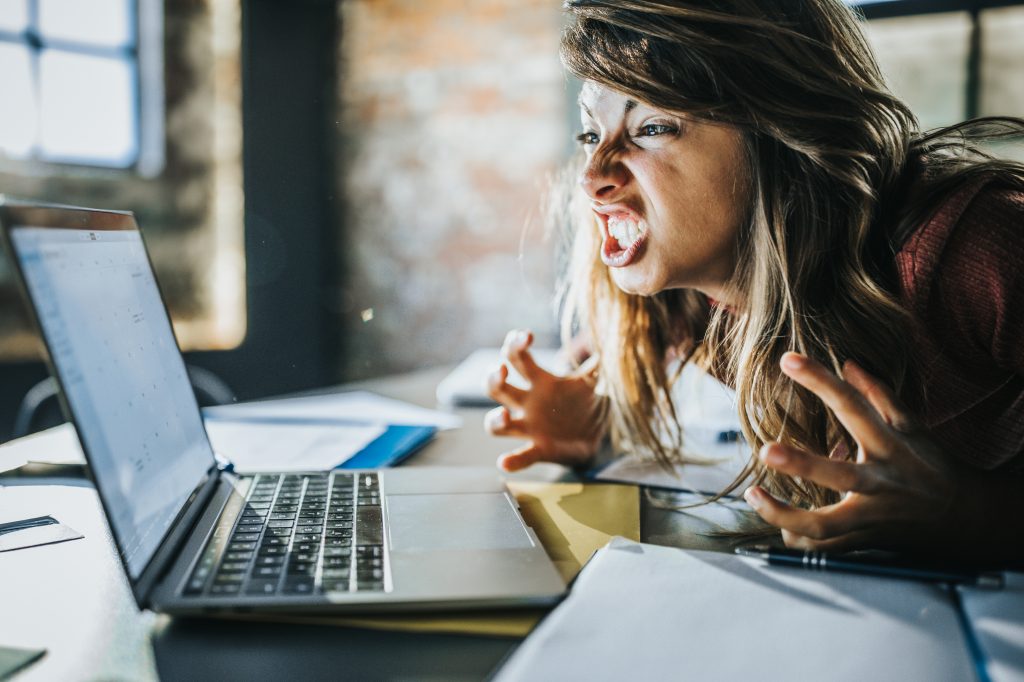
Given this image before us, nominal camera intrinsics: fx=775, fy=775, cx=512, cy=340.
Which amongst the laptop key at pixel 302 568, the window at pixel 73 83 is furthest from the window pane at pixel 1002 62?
the window at pixel 73 83

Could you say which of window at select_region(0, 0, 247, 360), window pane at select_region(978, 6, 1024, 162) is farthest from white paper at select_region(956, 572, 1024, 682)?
window at select_region(0, 0, 247, 360)

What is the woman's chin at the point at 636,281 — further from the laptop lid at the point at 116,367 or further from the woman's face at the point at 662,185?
the laptop lid at the point at 116,367

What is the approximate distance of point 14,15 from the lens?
255 centimetres

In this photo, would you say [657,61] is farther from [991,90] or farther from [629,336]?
[991,90]

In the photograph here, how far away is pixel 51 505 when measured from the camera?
721 millimetres

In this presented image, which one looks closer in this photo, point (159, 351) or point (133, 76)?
point (159, 351)

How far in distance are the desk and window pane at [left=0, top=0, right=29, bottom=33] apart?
8.59ft

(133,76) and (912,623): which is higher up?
(133,76)

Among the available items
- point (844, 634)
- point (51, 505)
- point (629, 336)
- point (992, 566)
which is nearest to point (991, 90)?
point (629, 336)

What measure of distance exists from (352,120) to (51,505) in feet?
9.00

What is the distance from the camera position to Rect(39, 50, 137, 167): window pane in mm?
2605

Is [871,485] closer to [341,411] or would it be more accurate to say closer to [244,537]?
[244,537]

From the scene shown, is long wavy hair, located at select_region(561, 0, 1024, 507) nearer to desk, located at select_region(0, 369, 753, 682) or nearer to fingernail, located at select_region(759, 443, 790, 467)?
fingernail, located at select_region(759, 443, 790, 467)

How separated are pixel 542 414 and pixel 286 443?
1.06 ft
